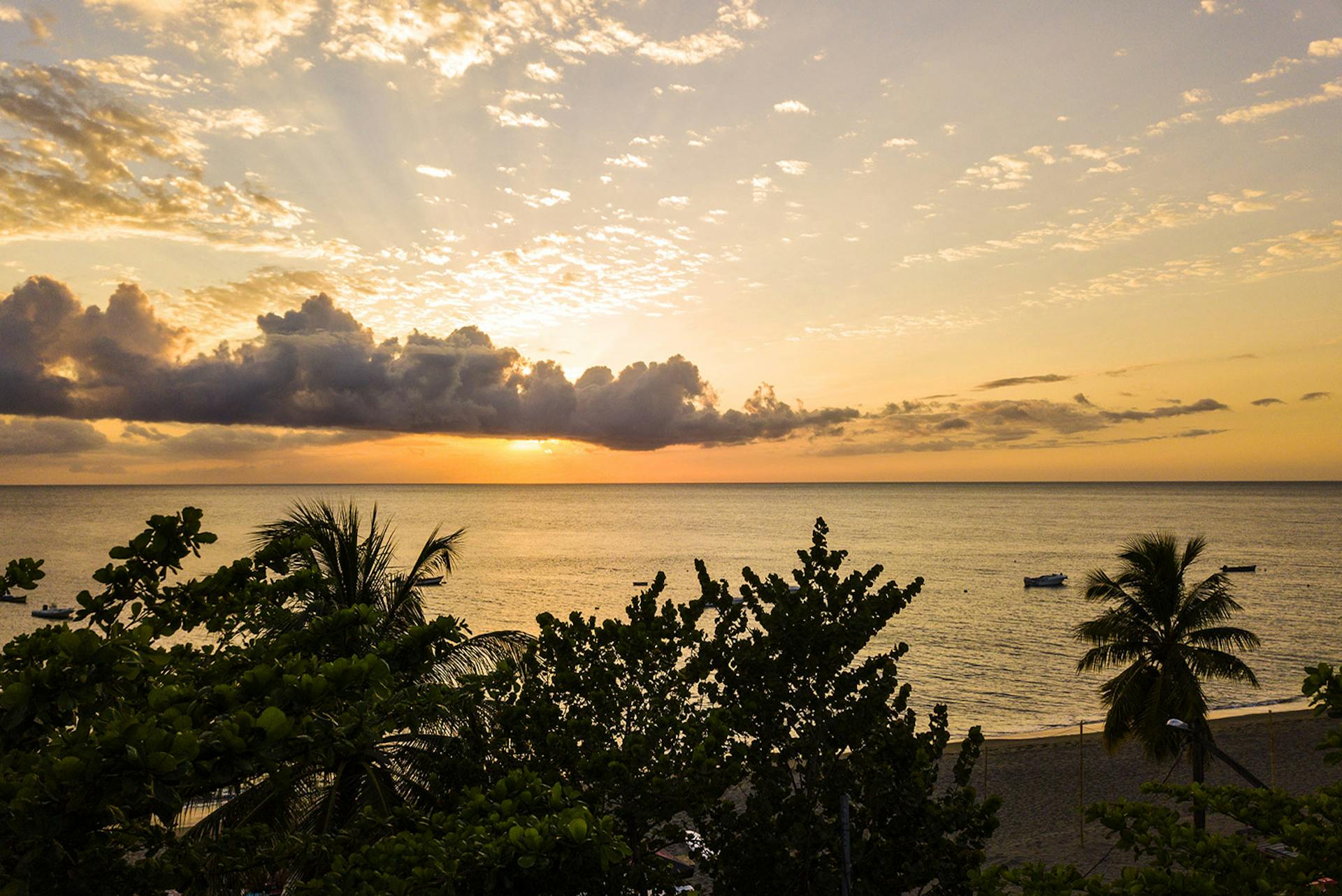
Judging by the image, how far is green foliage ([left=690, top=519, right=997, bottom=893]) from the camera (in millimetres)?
9516

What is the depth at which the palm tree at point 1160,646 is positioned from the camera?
72.2 feet

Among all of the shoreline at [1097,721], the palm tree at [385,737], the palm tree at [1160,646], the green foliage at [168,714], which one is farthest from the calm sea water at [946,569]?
the green foliage at [168,714]

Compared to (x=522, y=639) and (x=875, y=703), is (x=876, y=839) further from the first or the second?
(x=522, y=639)

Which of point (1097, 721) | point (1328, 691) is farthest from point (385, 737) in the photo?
point (1097, 721)

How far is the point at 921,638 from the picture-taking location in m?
56.3

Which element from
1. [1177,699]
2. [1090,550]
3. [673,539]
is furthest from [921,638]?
[673,539]

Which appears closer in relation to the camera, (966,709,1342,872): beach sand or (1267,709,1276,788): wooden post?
(966,709,1342,872): beach sand

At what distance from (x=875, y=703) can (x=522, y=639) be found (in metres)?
6.30

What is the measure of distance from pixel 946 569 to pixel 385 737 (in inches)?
3813

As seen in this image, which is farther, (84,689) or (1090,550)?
(1090,550)

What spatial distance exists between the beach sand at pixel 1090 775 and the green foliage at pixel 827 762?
16.2m

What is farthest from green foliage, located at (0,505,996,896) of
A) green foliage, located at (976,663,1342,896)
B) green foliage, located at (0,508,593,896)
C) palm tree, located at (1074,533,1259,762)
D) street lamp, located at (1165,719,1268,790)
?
palm tree, located at (1074,533,1259,762)

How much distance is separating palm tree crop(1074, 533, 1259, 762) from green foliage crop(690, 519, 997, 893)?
1514cm

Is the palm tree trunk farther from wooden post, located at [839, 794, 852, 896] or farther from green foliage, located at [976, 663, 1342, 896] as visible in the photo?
green foliage, located at [976, 663, 1342, 896]
